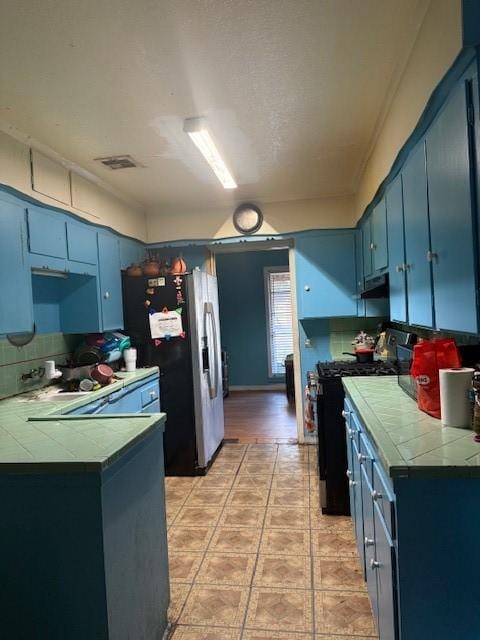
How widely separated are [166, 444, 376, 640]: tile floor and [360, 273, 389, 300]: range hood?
1585 millimetres

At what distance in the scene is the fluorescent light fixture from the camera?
8.28ft

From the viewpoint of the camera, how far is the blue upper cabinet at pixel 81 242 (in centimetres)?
304

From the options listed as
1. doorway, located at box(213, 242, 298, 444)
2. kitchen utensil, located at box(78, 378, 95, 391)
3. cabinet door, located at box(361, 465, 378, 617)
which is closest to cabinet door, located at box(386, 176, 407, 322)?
cabinet door, located at box(361, 465, 378, 617)

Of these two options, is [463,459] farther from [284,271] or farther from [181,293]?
[284,271]

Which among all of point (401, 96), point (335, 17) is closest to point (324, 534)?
point (401, 96)

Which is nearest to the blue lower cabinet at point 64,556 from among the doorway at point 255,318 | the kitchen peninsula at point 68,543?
the kitchen peninsula at point 68,543

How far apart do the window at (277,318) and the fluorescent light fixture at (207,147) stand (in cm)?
357

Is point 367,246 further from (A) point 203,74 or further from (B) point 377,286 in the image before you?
(A) point 203,74

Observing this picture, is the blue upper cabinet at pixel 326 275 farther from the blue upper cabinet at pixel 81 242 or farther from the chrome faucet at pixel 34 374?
the chrome faucet at pixel 34 374

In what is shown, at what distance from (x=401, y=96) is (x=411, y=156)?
40 cm

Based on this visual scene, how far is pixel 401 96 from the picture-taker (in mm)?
2100

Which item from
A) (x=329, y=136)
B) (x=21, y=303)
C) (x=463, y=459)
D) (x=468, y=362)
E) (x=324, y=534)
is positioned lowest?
(x=324, y=534)

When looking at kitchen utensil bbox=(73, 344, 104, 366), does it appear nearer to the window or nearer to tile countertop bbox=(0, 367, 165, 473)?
tile countertop bbox=(0, 367, 165, 473)

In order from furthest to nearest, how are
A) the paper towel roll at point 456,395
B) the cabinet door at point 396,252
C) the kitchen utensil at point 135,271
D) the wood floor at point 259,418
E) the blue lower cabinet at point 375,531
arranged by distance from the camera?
1. the wood floor at point 259,418
2. the kitchen utensil at point 135,271
3. the cabinet door at point 396,252
4. the paper towel roll at point 456,395
5. the blue lower cabinet at point 375,531
